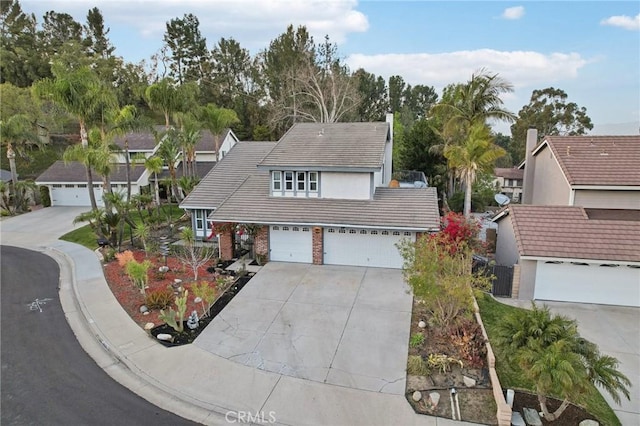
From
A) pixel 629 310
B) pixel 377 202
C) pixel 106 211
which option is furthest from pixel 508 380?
pixel 106 211

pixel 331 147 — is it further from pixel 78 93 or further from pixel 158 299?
pixel 78 93

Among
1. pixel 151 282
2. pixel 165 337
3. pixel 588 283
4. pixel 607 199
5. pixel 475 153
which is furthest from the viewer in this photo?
pixel 475 153

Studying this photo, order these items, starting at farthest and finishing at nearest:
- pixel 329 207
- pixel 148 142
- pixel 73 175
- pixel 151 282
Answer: pixel 148 142
pixel 73 175
pixel 329 207
pixel 151 282

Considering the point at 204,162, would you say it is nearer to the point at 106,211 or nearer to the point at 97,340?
the point at 106,211

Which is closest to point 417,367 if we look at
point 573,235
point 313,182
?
point 573,235

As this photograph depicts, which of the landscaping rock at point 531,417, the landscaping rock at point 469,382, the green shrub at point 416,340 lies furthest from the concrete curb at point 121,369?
the landscaping rock at point 531,417

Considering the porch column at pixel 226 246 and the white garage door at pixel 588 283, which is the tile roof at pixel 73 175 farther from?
the white garage door at pixel 588 283

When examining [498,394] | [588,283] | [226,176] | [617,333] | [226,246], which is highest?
[226,176]
